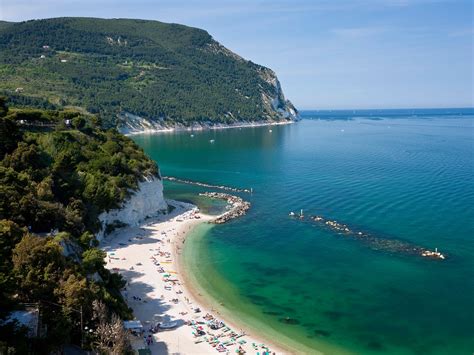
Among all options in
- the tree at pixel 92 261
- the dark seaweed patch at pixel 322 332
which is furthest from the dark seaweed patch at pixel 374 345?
the tree at pixel 92 261

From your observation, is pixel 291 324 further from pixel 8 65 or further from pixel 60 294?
pixel 8 65

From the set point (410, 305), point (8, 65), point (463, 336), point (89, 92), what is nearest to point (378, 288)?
point (410, 305)

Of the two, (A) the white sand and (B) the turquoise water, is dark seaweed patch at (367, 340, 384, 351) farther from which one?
(A) the white sand

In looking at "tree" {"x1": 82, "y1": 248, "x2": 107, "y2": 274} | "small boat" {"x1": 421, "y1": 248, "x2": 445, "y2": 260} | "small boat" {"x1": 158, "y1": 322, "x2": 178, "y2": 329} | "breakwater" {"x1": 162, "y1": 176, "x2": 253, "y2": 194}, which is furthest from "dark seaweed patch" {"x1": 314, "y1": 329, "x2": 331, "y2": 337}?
"breakwater" {"x1": 162, "y1": 176, "x2": 253, "y2": 194}

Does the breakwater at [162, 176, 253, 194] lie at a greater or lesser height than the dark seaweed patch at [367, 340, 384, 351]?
greater

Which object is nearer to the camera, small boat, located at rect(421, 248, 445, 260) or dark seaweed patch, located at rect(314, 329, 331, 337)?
dark seaweed patch, located at rect(314, 329, 331, 337)

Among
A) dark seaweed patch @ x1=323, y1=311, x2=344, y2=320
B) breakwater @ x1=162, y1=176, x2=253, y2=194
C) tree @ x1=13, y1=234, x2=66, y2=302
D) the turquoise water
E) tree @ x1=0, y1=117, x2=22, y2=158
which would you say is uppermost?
tree @ x1=0, y1=117, x2=22, y2=158
